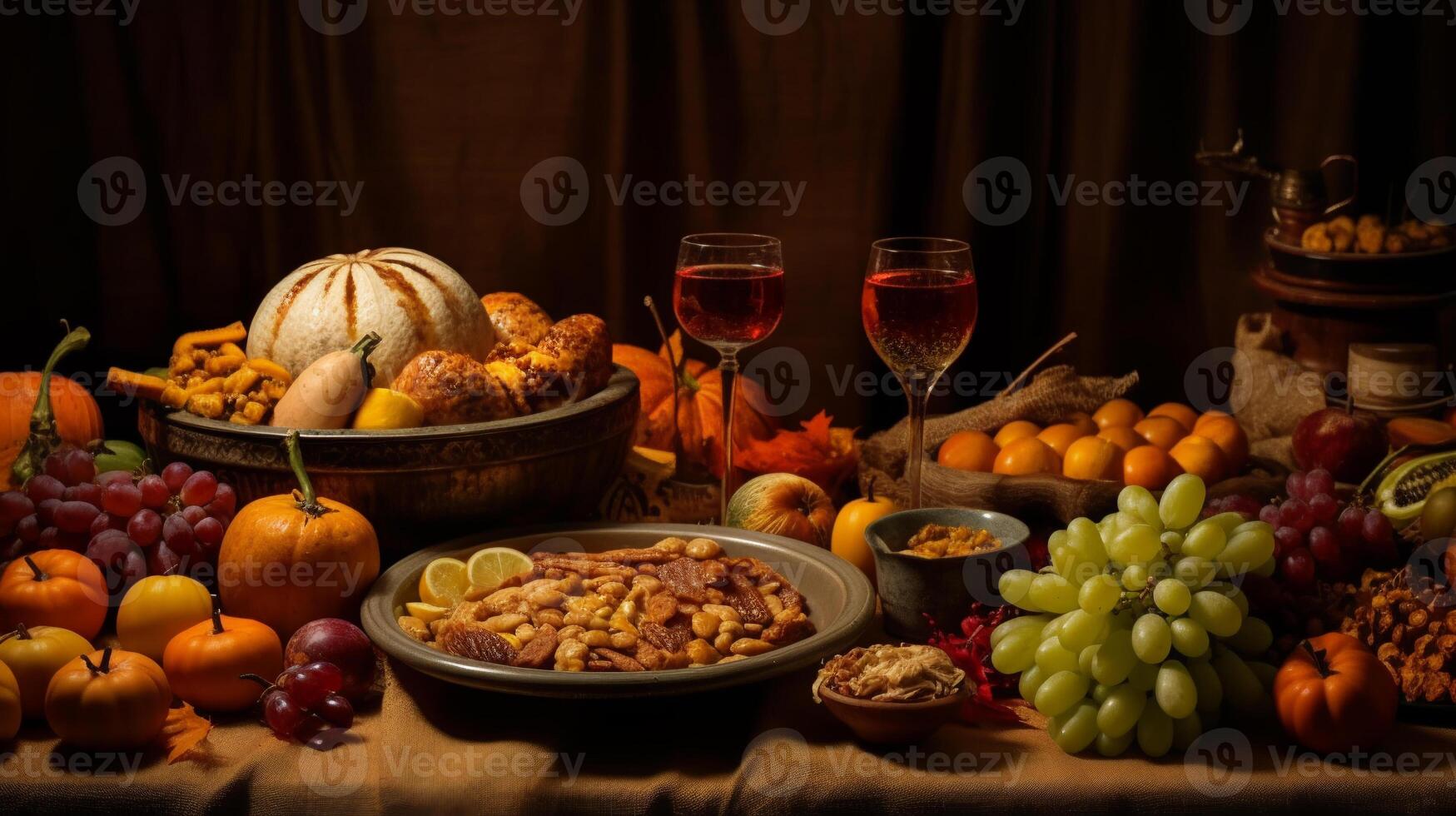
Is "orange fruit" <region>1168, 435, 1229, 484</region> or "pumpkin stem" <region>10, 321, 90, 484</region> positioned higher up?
"pumpkin stem" <region>10, 321, 90, 484</region>

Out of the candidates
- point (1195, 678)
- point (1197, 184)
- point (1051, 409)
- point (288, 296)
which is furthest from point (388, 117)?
point (1195, 678)

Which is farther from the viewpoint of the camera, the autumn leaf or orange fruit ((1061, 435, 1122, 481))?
the autumn leaf

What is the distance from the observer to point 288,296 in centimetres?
212

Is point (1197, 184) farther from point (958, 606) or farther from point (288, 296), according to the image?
point (288, 296)

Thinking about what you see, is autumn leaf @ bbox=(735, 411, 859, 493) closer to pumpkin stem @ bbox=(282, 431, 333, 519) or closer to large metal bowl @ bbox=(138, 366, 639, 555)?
large metal bowl @ bbox=(138, 366, 639, 555)

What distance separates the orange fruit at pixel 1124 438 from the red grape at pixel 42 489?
1.52 meters

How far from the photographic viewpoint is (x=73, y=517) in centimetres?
187

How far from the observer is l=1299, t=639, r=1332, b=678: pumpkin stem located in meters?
1.51

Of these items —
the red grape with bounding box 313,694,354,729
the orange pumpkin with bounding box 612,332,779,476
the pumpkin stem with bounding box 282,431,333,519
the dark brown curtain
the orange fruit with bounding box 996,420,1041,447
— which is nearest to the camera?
the red grape with bounding box 313,694,354,729

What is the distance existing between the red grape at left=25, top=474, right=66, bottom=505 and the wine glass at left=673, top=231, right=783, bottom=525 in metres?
0.89

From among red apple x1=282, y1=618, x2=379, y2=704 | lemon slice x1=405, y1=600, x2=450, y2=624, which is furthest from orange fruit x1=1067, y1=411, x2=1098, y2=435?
red apple x1=282, y1=618, x2=379, y2=704

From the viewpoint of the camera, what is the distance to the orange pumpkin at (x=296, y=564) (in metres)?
1.75

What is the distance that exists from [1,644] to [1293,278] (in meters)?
2.21

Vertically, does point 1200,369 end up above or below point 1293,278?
below
